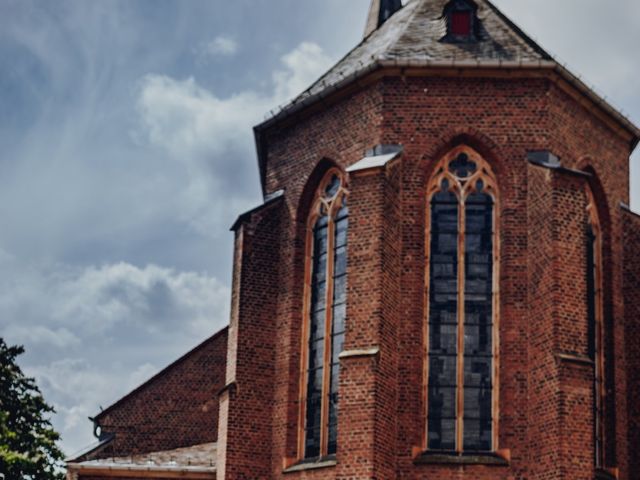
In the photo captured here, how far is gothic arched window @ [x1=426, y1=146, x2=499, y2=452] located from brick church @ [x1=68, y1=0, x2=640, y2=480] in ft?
0.11

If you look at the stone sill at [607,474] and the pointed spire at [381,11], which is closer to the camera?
the stone sill at [607,474]

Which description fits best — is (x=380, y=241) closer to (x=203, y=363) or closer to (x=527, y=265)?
(x=527, y=265)

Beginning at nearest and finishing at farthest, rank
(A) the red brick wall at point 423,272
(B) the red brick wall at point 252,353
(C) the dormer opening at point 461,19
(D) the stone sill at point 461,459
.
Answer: (A) the red brick wall at point 423,272 < (D) the stone sill at point 461,459 < (B) the red brick wall at point 252,353 < (C) the dormer opening at point 461,19

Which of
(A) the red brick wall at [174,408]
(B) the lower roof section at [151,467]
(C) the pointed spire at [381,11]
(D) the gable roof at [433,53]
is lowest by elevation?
(B) the lower roof section at [151,467]

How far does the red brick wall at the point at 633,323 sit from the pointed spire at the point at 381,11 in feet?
28.4

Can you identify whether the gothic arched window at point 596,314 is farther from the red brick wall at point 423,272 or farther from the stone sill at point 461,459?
the stone sill at point 461,459

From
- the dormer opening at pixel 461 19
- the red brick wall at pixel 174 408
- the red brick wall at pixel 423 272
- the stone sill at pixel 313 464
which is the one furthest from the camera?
the red brick wall at pixel 174 408

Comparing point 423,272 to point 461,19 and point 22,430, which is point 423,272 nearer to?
point 461,19

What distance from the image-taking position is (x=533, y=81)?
22.1 m

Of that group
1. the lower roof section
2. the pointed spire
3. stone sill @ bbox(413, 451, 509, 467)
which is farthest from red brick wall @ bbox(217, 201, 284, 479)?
the pointed spire

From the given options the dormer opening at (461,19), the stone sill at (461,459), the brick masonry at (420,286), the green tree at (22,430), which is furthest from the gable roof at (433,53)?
the green tree at (22,430)

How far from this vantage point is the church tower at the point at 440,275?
66.2 feet

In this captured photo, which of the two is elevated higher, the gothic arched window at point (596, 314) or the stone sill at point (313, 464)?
the gothic arched window at point (596, 314)

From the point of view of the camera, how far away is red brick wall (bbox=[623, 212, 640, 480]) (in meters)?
22.3
